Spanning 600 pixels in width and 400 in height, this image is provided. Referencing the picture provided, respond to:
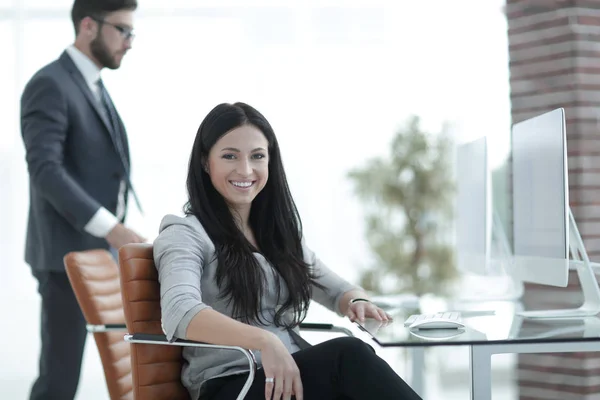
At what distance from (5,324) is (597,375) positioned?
3.54m

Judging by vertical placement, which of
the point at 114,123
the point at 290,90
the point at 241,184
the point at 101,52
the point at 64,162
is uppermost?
the point at 290,90

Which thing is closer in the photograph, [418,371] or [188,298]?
[188,298]

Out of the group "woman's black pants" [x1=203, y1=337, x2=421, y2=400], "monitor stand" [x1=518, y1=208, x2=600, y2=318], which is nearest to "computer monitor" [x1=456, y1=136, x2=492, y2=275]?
"monitor stand" [x1=518, y1=208, x2=600, y2=318]

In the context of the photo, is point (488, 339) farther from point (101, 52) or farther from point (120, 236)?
point (101, 52)

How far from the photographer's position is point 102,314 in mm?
2271

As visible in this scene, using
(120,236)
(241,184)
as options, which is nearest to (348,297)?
(241,184)

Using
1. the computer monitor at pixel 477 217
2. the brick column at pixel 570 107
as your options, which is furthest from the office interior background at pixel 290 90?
the computer monitor at pixel 477 217

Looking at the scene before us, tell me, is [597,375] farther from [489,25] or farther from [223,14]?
[223,14]

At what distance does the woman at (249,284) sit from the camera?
1.71 metres

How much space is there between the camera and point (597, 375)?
341cm

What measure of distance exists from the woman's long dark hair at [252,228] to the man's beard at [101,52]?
2.87 ft

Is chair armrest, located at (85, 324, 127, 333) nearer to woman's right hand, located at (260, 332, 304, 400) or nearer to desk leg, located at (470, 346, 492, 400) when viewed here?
woman's right hand, located at (260, 332, 304, 400)

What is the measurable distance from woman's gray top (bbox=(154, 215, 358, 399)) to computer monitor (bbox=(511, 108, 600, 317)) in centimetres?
75

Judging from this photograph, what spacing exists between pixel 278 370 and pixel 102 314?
Answer: 0.81m
